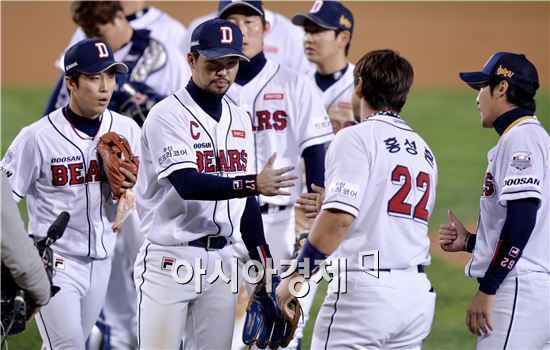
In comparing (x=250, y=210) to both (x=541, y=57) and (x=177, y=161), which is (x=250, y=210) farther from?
(x=541, y=57)

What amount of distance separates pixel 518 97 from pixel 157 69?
3.12 metres

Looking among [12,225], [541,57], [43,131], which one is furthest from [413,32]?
[12,225]

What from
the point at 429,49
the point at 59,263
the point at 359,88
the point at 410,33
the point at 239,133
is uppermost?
the point at 410,33

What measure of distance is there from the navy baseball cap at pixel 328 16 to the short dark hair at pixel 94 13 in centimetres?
125

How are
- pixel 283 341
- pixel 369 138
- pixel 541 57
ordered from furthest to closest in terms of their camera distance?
1. pixel 541 57
2. pixel 283 341
3. pixel 369 138

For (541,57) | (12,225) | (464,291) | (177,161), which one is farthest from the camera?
(541,57)

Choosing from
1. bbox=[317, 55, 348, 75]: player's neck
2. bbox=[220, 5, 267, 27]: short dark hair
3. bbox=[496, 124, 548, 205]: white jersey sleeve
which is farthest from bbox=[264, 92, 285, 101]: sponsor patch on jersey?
bbox=[496, 124, 548, 205]: white jersey sleeve

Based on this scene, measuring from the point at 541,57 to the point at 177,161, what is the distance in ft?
48.3

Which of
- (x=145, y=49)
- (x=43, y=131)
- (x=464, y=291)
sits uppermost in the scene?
(x=145, y=49)

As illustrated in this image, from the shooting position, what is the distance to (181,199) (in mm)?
4145

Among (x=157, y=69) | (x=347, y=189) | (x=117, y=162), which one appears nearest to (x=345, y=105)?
(x=157, y=69)

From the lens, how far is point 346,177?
3.62 m

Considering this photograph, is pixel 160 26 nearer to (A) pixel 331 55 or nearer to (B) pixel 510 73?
(A) pixel 331 55

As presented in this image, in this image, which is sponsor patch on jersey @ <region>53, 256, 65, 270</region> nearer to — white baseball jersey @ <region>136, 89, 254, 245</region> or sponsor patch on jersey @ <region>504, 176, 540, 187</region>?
white baseball jersey @ <region>136, 89, 254, 245</region>
